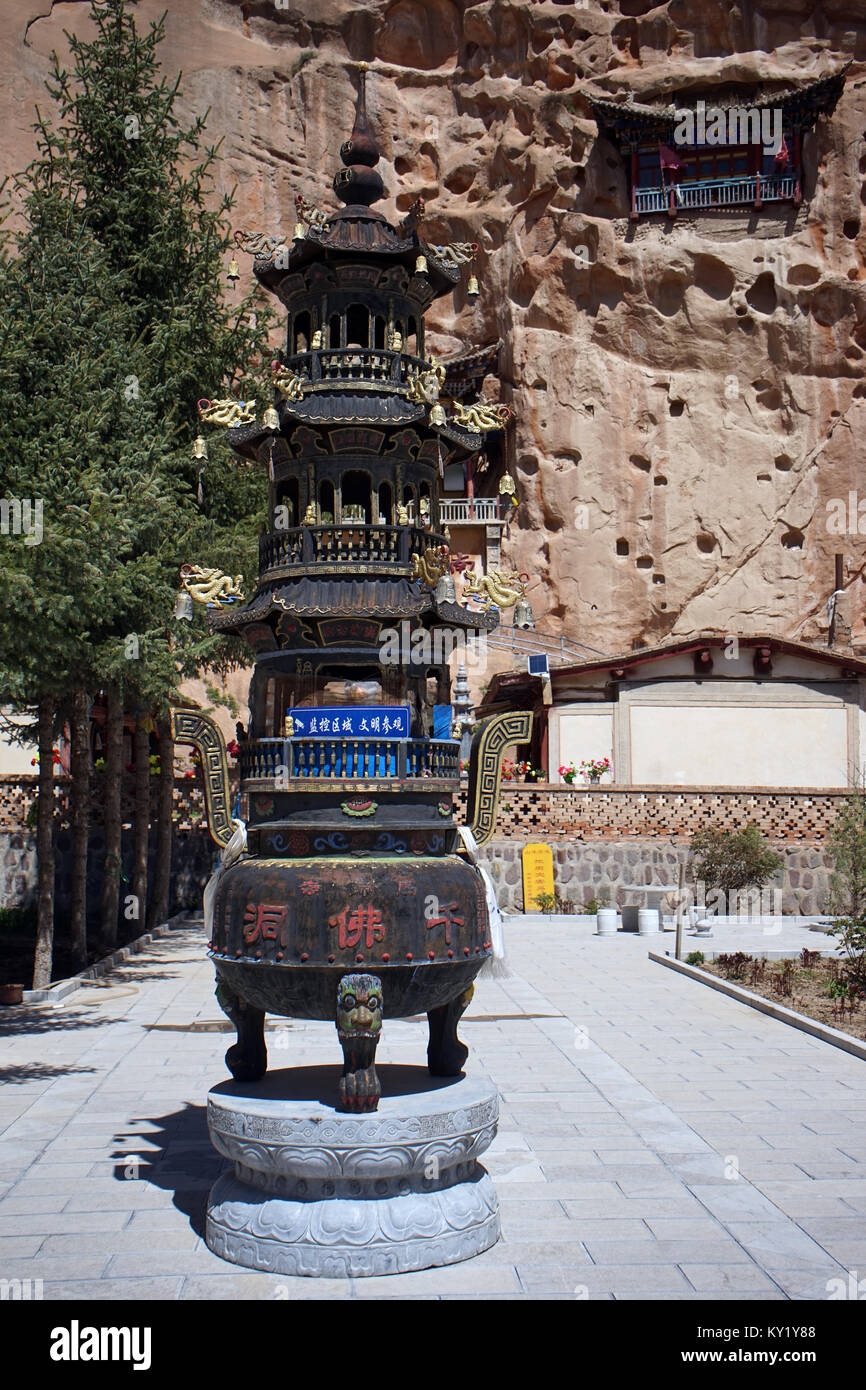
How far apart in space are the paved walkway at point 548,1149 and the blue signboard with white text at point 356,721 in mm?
3371

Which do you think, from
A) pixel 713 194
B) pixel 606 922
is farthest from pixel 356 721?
pixel 713 194

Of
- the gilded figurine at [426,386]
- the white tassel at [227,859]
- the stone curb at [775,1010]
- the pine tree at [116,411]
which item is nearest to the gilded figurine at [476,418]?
the gilded figurine at [426,386]

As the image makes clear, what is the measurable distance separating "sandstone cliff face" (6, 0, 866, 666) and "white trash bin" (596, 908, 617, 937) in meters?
16.0

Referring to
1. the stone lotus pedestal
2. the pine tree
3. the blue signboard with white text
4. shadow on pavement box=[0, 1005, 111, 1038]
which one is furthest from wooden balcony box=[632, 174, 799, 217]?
the stone lotus pedestal

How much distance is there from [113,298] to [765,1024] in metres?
15.7

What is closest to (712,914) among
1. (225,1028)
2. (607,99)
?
(225,1028)

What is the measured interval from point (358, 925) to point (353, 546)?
3.36m

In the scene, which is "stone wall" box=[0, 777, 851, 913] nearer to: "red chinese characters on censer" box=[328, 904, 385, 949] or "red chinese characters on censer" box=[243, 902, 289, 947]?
"red chinese characters on censer" box=[243, 902, 289, 947]

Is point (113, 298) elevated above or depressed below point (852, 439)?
below

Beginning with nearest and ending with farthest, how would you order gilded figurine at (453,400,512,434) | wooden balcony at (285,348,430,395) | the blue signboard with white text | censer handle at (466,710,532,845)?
the blue signboard with white text → censer handle at (466,710,532,845) → wooden balcony at (285,348,430,395) → gilded figurine at (453,400,512,434)

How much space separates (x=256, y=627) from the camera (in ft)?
33.0

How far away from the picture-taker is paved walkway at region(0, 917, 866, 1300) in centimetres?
699

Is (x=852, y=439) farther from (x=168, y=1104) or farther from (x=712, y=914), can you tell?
(x=168, y=1104)

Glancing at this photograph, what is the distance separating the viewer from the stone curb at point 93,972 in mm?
16109
